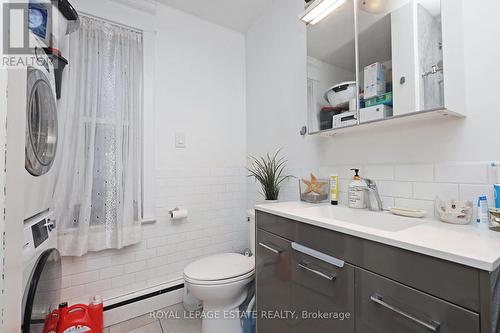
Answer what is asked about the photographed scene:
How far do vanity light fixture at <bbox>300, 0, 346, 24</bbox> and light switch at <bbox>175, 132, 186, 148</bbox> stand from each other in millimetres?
1305

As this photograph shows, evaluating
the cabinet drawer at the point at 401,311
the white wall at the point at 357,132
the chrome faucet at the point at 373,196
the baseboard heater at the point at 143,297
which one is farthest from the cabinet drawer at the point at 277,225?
Result: the baseboard heater at the point at 143,297

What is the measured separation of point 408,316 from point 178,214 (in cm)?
163

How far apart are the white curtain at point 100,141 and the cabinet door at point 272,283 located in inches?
41.0

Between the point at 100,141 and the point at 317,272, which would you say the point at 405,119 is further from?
the point at 100,141

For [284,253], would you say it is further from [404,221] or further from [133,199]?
[133,199]

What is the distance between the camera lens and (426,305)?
619 mm

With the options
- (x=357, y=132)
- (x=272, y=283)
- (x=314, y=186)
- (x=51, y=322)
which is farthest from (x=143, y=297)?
(x=357, y=132)

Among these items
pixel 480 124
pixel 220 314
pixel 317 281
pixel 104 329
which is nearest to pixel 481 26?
pixel 480 124

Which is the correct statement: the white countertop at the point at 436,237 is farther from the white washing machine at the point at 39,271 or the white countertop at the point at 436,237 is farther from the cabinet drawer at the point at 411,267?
the white washing machine at the point at 39,271

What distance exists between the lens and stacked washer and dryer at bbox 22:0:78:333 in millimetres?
876

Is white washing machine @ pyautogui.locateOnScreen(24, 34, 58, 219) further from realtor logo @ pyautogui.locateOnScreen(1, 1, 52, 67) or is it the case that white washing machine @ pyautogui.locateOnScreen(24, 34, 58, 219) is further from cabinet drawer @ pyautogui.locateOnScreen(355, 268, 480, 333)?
cabinet drawer @ pyautogui.locateOnScreen(355, 268, 480, 333)

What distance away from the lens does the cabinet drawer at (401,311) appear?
1.87 ft

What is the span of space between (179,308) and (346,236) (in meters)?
1.69

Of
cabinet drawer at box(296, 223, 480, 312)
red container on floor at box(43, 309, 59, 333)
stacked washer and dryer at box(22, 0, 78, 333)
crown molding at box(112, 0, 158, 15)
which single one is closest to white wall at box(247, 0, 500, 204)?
cabinet drawer at box(296, 223, 480, 312)
